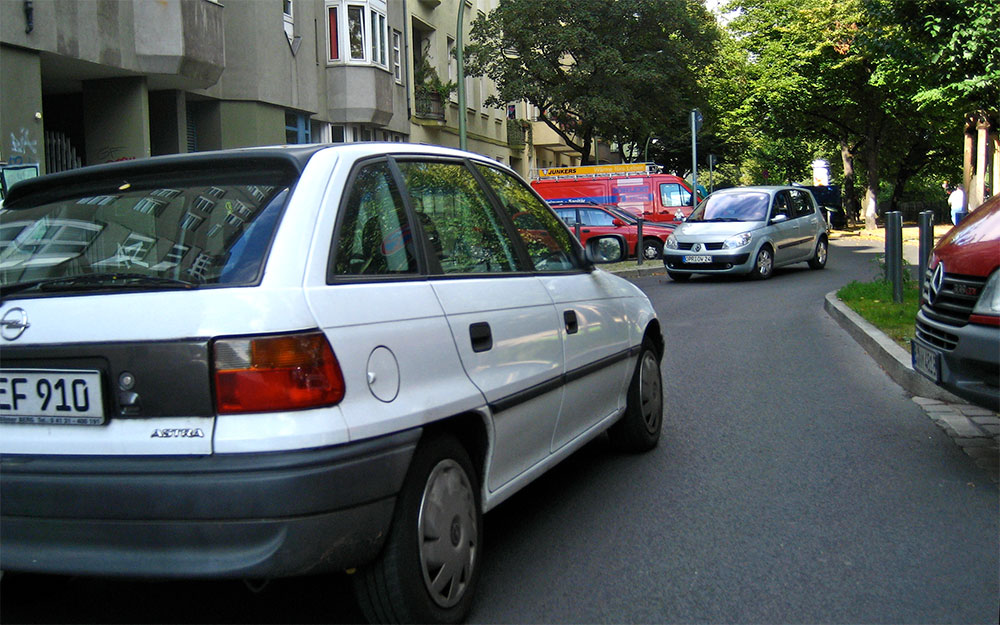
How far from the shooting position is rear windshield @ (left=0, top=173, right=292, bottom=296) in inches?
117

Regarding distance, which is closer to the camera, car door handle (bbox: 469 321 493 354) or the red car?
car door handle (bbox: 469 321 493 354)

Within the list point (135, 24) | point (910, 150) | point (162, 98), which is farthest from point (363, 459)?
point (910, 150)

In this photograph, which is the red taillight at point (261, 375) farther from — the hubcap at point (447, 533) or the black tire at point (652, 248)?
the black tire at point (652, 248)

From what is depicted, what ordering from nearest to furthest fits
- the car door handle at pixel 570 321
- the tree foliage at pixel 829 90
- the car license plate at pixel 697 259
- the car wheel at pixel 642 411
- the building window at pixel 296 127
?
the car door handle at pixel 570 321
the car wheel at pixel 642 411
the car license plate at pixel 697 259
the building window at pixel 296 127
the tree foliage at pixel 829 90

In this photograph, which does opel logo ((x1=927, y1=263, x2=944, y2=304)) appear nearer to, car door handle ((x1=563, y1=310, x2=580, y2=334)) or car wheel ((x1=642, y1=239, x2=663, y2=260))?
car door handle ((x1=563, y1=310, x2=580, y2=334))

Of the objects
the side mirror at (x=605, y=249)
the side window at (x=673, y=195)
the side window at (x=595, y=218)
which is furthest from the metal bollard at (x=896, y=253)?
the side window at (x=673, y=195)

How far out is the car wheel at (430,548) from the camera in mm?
3043

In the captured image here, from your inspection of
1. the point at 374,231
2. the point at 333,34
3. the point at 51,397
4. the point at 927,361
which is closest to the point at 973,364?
the point at 927,361

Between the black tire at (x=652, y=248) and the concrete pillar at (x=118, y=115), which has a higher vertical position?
the concrete pillar at (x=118, y=115)

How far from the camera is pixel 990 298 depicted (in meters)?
4.73

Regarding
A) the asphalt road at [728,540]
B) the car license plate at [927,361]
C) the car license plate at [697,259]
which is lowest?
Result: the asphalt road at [728,540]

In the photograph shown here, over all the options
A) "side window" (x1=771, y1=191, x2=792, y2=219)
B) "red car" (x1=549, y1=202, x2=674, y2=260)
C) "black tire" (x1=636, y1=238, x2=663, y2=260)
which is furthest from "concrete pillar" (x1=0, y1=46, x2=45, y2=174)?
"black tire" (x1=636, y1=238, x2=663, y2=260)

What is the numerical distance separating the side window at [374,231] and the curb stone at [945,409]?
3559 mm

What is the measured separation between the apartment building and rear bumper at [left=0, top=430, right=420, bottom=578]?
11.8 meters
